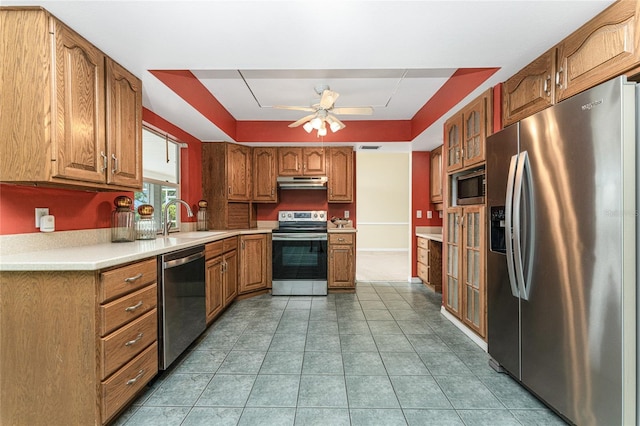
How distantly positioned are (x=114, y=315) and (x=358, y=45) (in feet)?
6.90

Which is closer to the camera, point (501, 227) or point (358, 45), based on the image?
point (358, 45)

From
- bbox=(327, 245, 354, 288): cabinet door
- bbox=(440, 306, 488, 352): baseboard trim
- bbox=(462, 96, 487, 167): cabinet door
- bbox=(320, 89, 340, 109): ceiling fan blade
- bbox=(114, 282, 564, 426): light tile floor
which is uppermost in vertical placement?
bbox=(320, 89, 340, 109): ceiling fan blade

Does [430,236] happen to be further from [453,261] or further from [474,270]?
[474,270]

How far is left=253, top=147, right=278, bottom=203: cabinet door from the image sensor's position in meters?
4.50

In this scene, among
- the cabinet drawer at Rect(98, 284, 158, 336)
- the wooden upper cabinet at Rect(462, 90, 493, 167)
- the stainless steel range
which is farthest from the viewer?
the stainless steel range

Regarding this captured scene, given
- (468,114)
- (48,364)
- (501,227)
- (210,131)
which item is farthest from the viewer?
(210,131)

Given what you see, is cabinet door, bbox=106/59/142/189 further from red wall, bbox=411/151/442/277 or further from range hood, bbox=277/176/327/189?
red wall, bbox=411/151/442/277

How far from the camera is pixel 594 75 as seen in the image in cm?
157

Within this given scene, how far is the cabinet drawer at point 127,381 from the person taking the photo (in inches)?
58.9

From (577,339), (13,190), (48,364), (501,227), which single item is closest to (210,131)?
(13,190)

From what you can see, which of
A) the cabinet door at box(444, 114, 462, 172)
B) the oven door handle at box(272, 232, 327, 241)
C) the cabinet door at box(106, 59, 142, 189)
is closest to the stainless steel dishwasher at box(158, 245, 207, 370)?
the cabinet door at box(106, 59, 142, 189)

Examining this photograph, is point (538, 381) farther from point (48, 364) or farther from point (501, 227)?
point (48, 364)

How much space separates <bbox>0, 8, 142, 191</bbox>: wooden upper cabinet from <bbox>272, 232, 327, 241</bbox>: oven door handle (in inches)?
96.8

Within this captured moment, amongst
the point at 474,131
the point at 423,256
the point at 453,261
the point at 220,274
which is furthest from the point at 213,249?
the point at 423,256
